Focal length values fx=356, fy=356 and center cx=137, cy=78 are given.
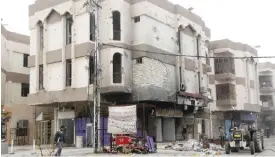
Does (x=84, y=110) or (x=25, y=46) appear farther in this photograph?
(x=25, y=46)

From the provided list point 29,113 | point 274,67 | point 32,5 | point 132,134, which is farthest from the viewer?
point 274,67

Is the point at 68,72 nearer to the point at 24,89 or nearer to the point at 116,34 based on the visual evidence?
the point at 116,34

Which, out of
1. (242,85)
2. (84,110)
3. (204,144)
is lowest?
(204,144)

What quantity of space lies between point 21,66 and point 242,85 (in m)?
26.6

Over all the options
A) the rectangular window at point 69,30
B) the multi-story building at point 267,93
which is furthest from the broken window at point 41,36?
the multi-story building at point 267,93

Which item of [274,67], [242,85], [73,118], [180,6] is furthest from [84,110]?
[274,67]

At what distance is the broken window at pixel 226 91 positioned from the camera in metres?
43.8

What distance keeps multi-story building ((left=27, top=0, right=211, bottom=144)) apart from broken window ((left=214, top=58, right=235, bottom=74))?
11.3 m

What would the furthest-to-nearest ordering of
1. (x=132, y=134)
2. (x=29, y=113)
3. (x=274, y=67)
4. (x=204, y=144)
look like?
1. (x=274, y=67)
2. (x=29, y=113)
3. (x=204, y=144)
4. (x=132, y=134)

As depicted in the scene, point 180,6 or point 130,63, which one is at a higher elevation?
point 180,6

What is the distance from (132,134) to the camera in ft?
68.3

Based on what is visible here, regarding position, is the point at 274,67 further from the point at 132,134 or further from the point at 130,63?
the point at 132,134

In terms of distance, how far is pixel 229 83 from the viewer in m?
44.0

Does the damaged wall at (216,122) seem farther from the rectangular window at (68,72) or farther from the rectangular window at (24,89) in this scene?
the rectangular window at (24,89)
